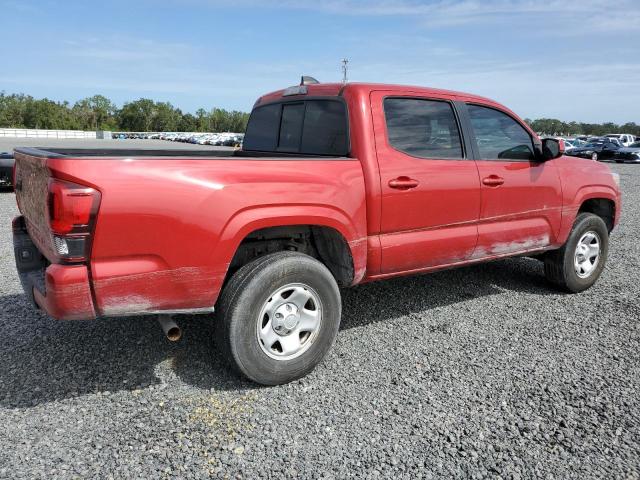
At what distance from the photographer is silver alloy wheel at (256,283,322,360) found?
3092mm

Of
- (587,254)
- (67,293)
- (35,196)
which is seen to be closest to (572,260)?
(587,254)

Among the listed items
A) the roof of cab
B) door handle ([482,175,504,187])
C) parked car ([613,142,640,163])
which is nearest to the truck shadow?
door handle ([482,175,504,187])

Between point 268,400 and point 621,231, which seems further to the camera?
point 621,231

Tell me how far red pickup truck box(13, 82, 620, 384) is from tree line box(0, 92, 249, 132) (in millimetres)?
126769

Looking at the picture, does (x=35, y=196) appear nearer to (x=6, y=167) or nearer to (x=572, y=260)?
(x=572, y=260)

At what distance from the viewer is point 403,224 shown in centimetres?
361

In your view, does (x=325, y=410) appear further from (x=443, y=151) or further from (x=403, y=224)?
(x=443, y=151)

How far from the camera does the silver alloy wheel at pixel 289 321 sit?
10.1 ft

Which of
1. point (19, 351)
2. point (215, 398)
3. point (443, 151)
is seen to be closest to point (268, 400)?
point (215, 398)

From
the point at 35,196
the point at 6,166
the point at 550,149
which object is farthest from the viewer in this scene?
the point at 6,166

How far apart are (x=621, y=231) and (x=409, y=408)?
7.26 m

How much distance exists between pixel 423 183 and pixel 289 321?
1.41 m

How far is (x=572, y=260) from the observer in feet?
16.2

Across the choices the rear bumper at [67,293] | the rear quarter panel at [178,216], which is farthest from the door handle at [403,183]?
the rear bumper at [67,293]
